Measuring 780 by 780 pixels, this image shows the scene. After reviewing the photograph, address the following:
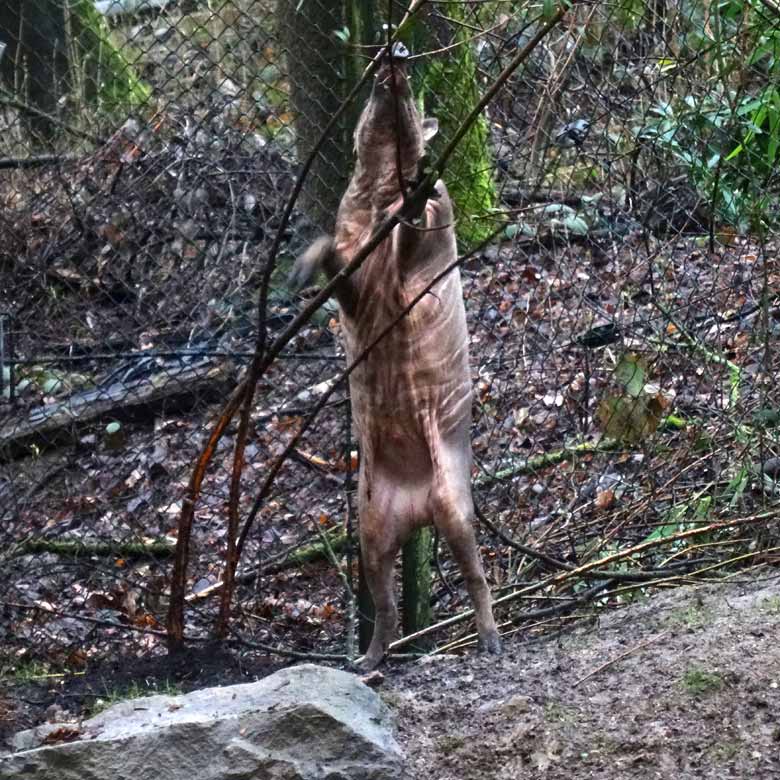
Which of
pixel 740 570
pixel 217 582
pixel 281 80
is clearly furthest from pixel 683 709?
pixel 281 80

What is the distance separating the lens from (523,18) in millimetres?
5293

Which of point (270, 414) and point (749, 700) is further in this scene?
point (270, 414)

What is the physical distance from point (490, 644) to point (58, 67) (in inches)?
129

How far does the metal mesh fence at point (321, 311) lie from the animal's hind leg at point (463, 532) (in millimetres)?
892

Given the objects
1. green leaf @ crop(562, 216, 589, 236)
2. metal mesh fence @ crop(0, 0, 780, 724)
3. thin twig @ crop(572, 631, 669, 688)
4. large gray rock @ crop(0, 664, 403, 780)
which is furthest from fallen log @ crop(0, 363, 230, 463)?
thin twig @ crop(572, 631, 669, 688)

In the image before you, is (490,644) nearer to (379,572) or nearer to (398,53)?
(379,572)

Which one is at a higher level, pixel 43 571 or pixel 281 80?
pixel 281 80

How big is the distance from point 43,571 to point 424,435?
1977mm

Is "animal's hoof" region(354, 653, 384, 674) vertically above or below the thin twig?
above

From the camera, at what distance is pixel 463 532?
3.87 meters

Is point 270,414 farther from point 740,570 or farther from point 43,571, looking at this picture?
point 740,570

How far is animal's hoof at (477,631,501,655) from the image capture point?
396 cm

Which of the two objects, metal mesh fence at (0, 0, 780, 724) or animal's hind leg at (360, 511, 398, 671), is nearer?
animal's hind leg at (360, 511, 398, 671)

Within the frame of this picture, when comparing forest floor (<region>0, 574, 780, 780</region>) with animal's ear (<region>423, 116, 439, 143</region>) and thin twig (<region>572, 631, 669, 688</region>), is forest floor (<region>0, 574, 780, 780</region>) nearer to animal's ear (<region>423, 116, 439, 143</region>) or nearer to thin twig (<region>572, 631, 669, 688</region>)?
thin twig (<region>572, 631, 669, 688</region>)
